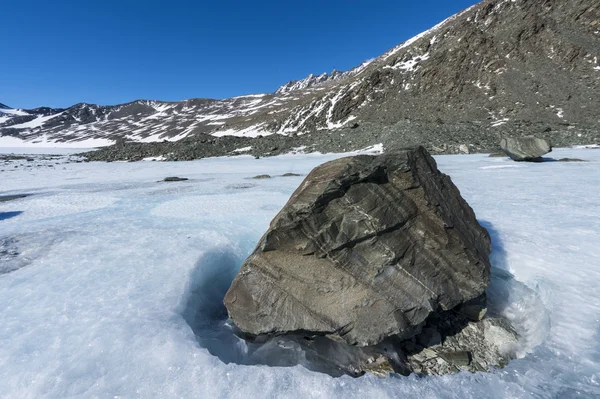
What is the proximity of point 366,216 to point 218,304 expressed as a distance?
2.82m

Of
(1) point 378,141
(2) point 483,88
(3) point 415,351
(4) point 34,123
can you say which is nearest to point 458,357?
(3) point 415,351

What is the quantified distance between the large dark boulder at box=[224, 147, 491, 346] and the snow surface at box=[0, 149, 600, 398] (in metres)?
0.67

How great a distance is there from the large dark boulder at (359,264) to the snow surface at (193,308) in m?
0.67

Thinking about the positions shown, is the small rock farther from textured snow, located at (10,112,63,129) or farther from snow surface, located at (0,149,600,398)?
textured snow, located at (10,112,63,129)

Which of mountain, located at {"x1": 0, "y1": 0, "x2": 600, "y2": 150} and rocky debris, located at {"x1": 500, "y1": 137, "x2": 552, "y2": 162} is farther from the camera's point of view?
mountain, located at {"x1": 0, "y1": 0, "x2": 600, "y2": 150}

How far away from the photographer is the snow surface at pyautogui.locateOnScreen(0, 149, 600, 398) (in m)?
3.03

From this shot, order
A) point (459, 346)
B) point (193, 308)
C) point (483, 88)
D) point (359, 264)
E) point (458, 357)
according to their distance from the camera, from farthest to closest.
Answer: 1. point (483, 88)
2. point (193, 308)
3. point (359, 264)
4. point (459, 346)
5. point (458, 357)

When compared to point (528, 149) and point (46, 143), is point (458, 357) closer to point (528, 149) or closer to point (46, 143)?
point (528, 149)

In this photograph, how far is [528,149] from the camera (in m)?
17.2

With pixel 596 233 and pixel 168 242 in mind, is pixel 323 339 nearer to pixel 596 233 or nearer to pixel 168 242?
pixel 168 242

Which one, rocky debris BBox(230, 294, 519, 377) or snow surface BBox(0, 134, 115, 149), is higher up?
snow surface BBox(0, 134, 115, 149)

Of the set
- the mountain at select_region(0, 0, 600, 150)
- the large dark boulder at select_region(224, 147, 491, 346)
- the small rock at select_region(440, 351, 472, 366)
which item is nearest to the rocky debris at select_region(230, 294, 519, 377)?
the small rock at select_region(440, 351, 472, 366)

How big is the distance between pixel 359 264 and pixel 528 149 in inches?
721

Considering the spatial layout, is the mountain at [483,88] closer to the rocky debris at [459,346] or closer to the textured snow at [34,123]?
the rocky debris at [459,346]
